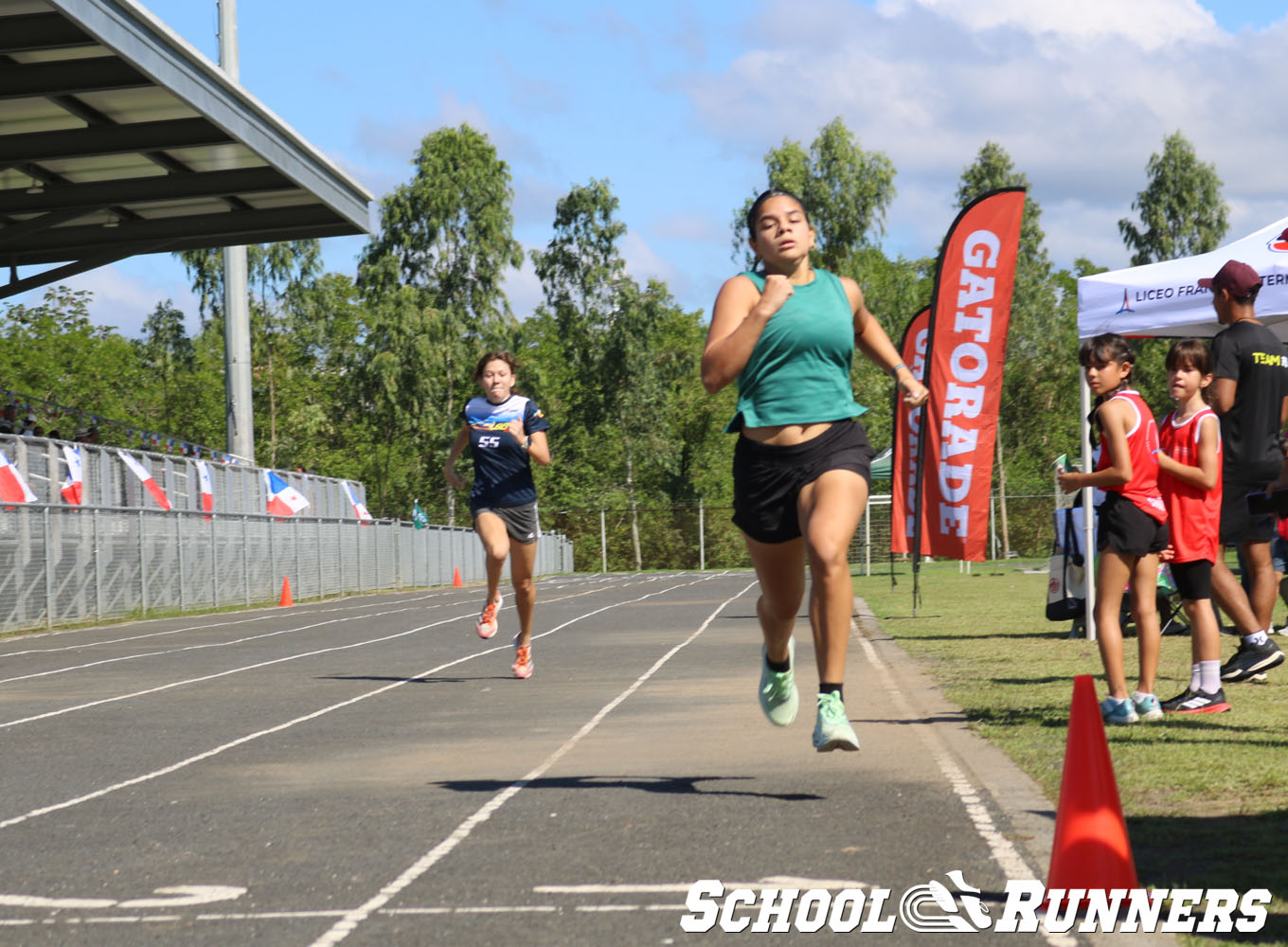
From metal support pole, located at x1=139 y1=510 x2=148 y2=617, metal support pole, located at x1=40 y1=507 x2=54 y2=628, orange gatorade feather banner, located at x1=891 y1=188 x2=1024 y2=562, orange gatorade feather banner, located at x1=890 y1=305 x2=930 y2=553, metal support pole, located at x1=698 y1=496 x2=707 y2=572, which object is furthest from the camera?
metal support pole, located at x1=698 y1=496 x2=707 y2=572

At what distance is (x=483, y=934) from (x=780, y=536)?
2.23m

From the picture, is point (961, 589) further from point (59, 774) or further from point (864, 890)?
point (864, 890)

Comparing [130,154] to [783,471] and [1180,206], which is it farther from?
[1180,206]

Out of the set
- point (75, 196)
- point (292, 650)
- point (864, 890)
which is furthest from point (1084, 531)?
point (75, 196)

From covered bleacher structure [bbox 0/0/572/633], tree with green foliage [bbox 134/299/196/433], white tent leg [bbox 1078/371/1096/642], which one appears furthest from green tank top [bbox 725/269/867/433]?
tree with green foliage [bbox 134/299/196/433]

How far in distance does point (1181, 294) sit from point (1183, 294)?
1 centimetres

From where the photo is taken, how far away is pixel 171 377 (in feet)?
234

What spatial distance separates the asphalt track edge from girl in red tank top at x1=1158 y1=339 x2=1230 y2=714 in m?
1.11

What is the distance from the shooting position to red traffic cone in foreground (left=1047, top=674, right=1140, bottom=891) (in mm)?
3953

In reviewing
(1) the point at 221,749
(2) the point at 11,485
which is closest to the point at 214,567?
(2) the point at 11,485

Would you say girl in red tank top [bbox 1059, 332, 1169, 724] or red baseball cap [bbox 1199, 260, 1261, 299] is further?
red baseball cap [bbox 1199, 260, 1261, 299]

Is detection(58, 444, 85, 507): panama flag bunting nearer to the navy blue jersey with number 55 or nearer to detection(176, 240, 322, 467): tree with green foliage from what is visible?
the navy blue jersey with number 55

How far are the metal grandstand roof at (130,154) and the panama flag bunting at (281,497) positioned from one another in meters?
5.90

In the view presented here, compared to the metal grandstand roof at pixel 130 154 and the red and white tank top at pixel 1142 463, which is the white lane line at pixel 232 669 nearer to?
the red and white tank top at pixel 1142 463
